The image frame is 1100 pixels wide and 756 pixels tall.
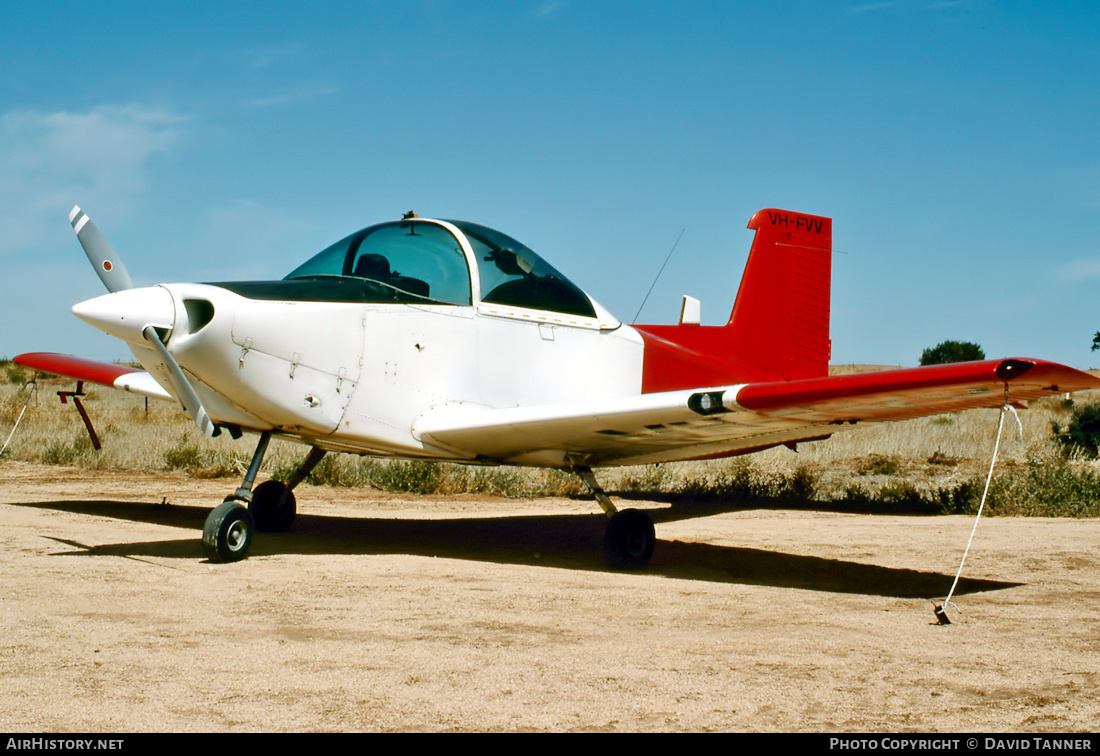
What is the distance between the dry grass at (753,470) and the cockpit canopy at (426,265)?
6.39 meters

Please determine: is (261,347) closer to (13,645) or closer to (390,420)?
(390,420)

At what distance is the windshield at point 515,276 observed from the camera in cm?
731

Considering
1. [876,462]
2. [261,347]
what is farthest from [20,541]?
[876,462]

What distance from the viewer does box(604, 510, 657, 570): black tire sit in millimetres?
7051

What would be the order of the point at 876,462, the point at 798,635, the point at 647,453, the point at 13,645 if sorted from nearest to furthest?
the point at 13,645 < the point at 798,635 < the point at 647,453 < the point at 876,462

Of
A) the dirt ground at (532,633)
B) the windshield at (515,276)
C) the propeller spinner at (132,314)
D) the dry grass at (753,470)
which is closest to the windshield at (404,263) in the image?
the windshield at (515,276)

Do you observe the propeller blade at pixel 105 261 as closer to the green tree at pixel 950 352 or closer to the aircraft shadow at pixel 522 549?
the aircraft shadow at pixel 522 549

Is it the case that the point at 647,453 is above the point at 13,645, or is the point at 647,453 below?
above

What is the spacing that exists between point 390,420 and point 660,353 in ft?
9.43

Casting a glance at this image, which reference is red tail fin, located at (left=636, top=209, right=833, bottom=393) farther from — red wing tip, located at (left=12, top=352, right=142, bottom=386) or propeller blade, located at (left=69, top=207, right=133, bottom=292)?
red wing tip, located at (left=12, top=352, right=142, bottom=386)

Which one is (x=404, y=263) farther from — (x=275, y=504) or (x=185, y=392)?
(x=275, y=504)

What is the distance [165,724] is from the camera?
2961 mm

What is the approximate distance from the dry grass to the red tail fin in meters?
3.26

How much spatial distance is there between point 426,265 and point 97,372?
5.58 metres
